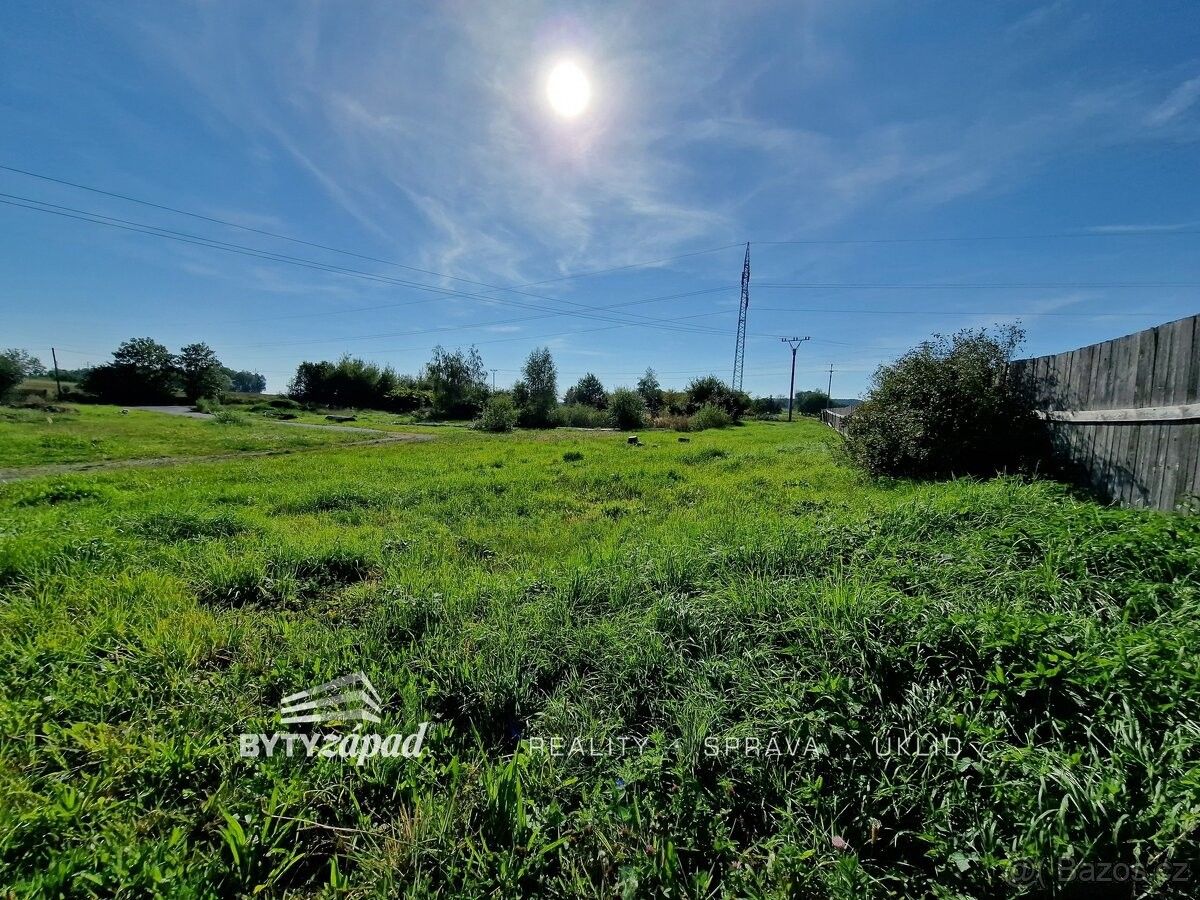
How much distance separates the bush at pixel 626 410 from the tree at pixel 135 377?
179 feet

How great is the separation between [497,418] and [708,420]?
52.1 ft

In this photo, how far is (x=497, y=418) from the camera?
3272 cm

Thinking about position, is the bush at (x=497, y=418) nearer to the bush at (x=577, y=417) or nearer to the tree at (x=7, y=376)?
the bush at (x=577, y=417)

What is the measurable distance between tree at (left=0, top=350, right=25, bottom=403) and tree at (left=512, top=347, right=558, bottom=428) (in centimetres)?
3795

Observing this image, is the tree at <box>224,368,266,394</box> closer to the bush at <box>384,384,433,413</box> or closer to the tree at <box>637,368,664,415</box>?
the bush at <box>384,384,433,413</box>

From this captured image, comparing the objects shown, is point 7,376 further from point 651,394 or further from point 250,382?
point 250,382

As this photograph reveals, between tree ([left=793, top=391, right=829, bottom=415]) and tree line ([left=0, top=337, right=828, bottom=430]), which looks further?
tree ([left=793, top=391, right=829, bottom=415])

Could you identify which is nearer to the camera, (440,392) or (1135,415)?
(1135,415)

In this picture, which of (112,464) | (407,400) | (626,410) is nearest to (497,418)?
(626,410)

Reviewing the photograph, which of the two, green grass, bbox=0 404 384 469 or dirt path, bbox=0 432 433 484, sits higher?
green grass, bbox=0 404 384 469

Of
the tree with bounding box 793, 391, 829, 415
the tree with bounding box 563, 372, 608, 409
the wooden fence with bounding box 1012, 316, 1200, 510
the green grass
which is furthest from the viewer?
the tree with bounding box 793, 391, 829, 415

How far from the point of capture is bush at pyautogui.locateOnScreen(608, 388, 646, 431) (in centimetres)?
3581

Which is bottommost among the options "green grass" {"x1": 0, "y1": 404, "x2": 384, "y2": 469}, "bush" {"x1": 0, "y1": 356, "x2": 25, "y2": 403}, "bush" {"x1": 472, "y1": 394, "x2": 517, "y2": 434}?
"green grass" {"x1": 0, "y1": 404, "x2": 384, "y2": 469}

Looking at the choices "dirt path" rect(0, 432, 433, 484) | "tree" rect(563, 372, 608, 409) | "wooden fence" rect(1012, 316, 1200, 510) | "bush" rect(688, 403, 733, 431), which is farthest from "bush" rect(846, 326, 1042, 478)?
"tree" rect(563, 372, 608, 409)
